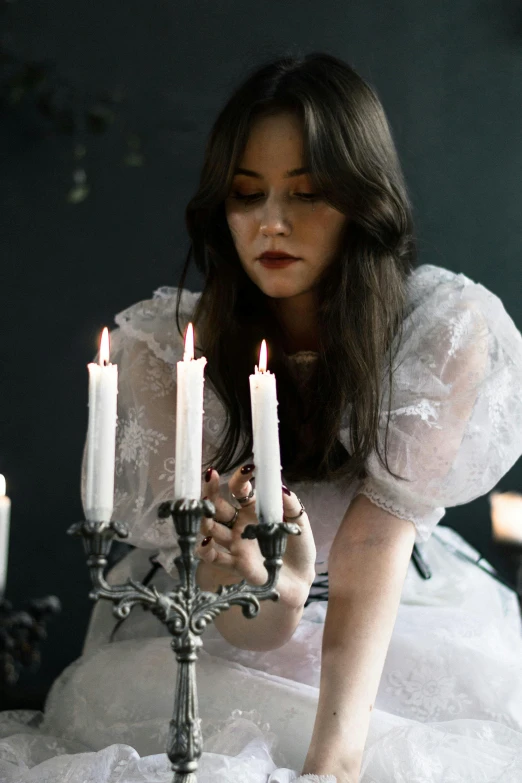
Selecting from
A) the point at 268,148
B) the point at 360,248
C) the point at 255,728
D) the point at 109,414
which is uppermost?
the point at 268,148

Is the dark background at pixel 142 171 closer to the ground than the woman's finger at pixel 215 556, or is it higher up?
higher up

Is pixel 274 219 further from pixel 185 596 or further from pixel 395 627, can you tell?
pixel 185 596

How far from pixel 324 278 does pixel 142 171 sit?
65 centimetres

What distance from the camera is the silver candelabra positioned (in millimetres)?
818

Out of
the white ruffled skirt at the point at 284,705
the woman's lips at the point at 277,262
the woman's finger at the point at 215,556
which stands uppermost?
the woman's lips at the point at 277,262

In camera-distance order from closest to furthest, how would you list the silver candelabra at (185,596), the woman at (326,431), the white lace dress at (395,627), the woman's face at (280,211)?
the silver candelabra at (185,596)
the white lace dress at (395,627)
the woman at (326,431)
the woman's face at (280,211)

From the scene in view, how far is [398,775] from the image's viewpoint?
3.86 ft

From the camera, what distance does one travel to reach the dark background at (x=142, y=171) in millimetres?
2043

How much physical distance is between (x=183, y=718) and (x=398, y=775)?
1.45 feet

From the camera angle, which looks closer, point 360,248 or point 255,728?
point 255,728

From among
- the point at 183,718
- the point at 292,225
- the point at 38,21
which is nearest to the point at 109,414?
the point at 183,718

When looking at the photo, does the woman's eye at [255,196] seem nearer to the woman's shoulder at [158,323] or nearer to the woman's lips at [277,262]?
the woman's lips at [277,262]

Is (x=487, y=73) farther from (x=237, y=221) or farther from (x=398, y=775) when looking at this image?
(x=398, y=775)

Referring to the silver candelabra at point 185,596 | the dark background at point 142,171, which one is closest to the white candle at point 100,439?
the silver candelabra at point 185,596
